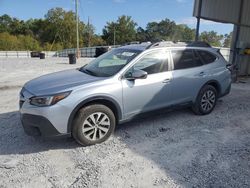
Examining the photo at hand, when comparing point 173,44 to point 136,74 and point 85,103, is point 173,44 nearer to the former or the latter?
point 136,74

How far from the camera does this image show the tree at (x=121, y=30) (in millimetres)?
61719

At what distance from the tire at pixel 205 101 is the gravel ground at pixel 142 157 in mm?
232

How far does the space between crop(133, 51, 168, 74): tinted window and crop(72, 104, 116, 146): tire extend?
3.21 feet

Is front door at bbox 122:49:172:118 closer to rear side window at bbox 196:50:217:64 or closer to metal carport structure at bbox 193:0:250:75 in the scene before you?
rear side window at bbox 196:50:217:64

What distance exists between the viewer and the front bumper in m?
3.44

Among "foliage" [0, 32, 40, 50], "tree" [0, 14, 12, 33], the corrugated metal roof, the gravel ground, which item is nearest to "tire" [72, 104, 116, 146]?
the gravel ground

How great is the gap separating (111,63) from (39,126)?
1.79 meters

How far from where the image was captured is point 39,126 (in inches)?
137

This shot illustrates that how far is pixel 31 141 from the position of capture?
400 centimetres

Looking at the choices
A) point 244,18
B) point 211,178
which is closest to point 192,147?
point 211,178

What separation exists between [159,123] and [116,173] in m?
1.86

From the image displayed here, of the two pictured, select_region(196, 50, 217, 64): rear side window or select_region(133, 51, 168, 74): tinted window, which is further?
select_region(196, 50, 217, 64): rear side window

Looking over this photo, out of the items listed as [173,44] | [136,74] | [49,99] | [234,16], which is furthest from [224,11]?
[49,99]

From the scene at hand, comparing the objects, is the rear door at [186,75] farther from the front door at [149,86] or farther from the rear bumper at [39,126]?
the rear bumper at [39,126]
